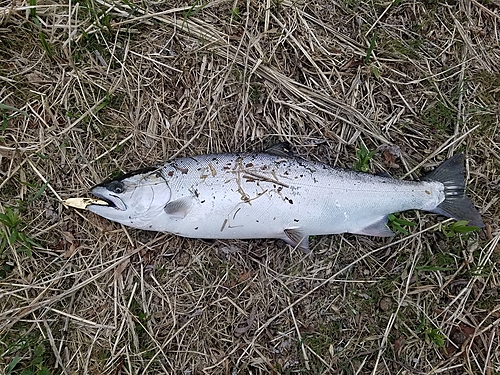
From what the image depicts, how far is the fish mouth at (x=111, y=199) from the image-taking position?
3.14 m

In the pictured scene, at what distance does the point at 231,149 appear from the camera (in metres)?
3.54

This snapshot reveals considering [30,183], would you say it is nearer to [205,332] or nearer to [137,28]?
[137,28]

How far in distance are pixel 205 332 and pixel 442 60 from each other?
327 centimetres

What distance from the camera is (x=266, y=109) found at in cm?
359

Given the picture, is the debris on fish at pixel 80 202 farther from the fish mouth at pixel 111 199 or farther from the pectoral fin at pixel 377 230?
the pectoral fin at pixel 377 230

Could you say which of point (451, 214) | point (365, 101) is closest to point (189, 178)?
point (365, 101)

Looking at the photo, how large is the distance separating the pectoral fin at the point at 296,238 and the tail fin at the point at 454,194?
117 centimetres

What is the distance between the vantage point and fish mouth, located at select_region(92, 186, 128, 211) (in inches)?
124

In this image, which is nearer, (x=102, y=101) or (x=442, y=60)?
(x=102, y=101)

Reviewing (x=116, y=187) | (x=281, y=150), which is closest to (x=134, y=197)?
(x=116, y=187)

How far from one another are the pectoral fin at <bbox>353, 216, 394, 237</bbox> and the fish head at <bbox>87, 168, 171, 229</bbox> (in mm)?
1648

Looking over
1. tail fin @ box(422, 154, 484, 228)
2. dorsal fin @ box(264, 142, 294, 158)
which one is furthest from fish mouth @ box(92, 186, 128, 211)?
tail fin @ box(422, 154, 484, 228)

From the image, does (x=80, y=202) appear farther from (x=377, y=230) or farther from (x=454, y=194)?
(x=454, y=194)

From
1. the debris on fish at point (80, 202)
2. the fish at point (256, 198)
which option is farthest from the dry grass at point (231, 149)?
the fish at point (256, 198)
